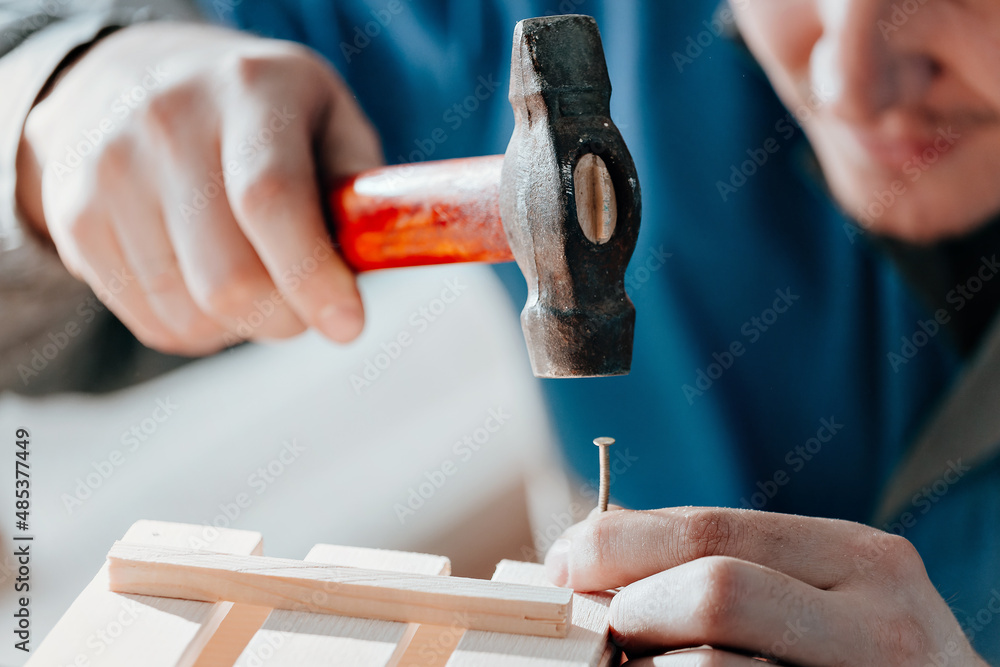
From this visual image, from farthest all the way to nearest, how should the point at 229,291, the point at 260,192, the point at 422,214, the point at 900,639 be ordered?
the point at 229,291
the point at 260,192
the point at 422,214
the point at 900,639

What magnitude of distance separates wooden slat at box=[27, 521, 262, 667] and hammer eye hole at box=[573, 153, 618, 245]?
1.79ft

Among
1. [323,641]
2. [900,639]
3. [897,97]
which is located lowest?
[900,639]

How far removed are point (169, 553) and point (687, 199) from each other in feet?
3.18

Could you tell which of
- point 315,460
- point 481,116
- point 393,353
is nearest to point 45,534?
point 315,460

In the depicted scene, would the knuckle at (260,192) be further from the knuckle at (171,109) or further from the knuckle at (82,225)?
the knuckle at (82,225)

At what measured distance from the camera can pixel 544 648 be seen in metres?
0.66

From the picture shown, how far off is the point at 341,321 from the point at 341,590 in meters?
0.59

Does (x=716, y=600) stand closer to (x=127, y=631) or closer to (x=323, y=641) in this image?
(x=323, y=641)

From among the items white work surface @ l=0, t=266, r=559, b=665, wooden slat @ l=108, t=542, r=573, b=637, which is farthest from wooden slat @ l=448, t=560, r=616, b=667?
white work surface @ l=0, t=266, r=559, b=665

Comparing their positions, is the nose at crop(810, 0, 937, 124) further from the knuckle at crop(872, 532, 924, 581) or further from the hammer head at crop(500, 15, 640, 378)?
the knuckle at crop(872, 532, 924, 581)

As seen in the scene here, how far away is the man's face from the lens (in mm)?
1059

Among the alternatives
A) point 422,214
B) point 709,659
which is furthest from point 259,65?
point 709,659

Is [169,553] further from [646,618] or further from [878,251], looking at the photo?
[878,251]

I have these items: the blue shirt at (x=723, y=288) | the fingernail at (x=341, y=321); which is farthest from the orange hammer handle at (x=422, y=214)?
the blue shirt at (x=723, y=288)
